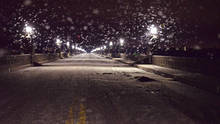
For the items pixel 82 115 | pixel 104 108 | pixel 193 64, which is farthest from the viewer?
pixel 193 64

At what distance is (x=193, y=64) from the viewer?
1786 centimetres

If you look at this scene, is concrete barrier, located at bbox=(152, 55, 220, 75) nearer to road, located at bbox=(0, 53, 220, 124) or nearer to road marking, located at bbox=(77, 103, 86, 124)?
road, located at bbox=(0, 53, 220, 124)

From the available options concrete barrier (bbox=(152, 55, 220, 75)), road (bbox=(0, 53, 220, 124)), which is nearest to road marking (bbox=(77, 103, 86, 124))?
road (bbox=(0, 53, 220, 124))

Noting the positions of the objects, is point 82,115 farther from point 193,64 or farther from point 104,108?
point 193,64

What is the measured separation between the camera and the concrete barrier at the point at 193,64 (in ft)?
49.3

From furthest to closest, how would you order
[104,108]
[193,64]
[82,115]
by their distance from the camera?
1. [193,64]
2. [104,108]
3. [82,115]

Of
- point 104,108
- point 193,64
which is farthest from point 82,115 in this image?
point 193,64

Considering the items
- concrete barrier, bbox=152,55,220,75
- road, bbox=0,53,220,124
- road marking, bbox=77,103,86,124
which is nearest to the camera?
road marking, bbox=77,103,86,124

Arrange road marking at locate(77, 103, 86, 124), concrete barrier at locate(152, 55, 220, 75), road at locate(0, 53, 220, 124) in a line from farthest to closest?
concrete barrier at locate(152, 55, 220, 75), road at locate(0, 53, 220, 124), road marking at locate(77, 103, 86, 124)

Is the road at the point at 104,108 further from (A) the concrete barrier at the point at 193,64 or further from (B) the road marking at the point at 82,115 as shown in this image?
(A) the concrete barrier at the point at 193,64

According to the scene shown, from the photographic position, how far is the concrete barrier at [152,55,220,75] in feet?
49.3

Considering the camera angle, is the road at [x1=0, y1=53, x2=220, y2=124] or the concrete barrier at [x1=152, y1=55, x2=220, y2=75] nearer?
the road at [x1=0, y1=53, x2=220, y2=124]

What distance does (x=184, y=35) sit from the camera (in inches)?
1328

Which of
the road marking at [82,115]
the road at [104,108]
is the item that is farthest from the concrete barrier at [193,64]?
the road marking at [82,115]
